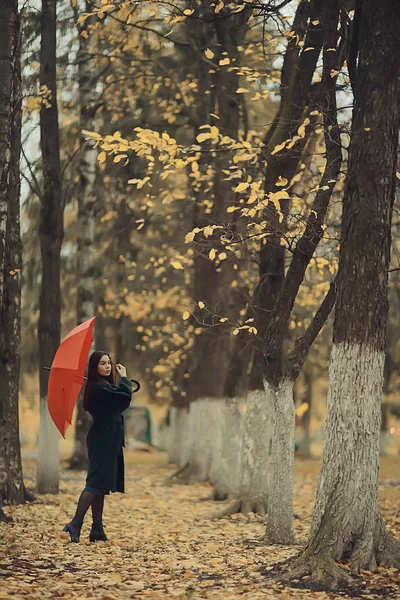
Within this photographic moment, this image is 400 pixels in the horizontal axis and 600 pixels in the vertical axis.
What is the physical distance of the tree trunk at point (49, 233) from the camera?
17.7 metres

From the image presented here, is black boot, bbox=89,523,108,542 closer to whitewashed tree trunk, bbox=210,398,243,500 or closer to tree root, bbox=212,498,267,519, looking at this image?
tree root, bbox=212,498,267,519

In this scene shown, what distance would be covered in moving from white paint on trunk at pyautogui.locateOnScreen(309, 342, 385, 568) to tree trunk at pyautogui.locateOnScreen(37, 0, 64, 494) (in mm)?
9165

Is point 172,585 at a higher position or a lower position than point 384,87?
lower

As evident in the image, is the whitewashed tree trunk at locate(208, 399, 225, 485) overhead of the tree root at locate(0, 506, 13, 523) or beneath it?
overhead

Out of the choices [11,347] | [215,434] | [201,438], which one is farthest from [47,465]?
[201,438]

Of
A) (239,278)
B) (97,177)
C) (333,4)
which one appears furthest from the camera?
(97,177)

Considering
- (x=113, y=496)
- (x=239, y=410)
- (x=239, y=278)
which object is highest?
(x=239, y=278)

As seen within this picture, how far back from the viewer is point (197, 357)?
22438 mm

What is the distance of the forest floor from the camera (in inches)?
329

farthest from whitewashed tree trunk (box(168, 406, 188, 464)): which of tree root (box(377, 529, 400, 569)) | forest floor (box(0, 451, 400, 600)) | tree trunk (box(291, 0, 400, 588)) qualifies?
tree trunk (box(291, 0, 400, 588))

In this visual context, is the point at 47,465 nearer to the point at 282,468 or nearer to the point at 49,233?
the point at 49,233

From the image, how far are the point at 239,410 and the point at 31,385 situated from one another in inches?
1386

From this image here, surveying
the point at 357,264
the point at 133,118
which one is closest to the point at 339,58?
the point at 357,264

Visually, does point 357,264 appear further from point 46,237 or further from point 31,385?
point 31,385
